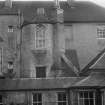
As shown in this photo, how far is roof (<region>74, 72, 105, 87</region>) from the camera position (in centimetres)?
2892

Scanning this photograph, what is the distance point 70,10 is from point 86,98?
14262 mm

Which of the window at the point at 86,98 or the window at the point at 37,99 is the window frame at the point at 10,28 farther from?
the window at the point at 86,98

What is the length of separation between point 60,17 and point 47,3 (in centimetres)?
712

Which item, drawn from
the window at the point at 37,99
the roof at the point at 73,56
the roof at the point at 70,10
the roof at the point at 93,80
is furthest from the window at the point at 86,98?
the roof at the point at 70,10

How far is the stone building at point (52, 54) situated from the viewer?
3064 cm

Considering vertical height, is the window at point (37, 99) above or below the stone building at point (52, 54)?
below

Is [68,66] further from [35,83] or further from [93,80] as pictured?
[93,80]

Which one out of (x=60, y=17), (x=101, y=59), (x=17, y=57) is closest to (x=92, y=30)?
(x=60, y=17)

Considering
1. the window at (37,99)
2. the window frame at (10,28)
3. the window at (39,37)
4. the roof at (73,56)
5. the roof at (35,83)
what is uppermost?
the window frame at (10,28)

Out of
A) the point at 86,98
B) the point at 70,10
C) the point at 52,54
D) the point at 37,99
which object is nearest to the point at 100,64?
the point at 86,98

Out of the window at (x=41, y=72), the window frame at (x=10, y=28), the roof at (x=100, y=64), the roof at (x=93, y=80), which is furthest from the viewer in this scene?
the window frame at (x=10, y=28)

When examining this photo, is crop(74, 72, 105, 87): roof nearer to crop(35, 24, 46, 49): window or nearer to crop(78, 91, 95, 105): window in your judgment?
crop(78, 91, 95, 105): window

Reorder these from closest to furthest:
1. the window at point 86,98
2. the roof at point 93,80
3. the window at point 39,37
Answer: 1. the roof at point 93,80
2. the window at point 86,98
3. the window at point 39,37

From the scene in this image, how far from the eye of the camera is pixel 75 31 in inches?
1508
